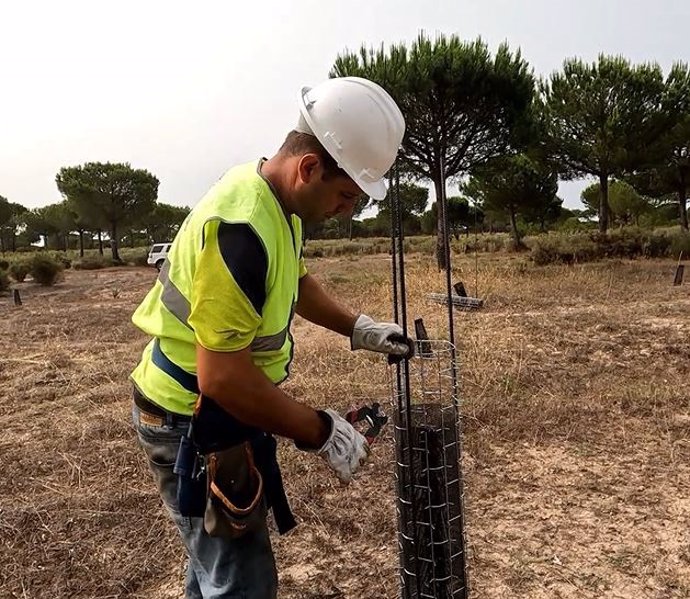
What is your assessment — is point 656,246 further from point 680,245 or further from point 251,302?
point 251,302

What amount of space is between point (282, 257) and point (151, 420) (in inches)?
22.1

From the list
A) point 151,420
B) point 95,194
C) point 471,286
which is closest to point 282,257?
point 151,420

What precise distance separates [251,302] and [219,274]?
0.27 ft

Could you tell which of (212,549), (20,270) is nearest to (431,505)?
(212,549)

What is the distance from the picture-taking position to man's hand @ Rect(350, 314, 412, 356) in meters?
1.90

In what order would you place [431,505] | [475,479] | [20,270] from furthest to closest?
[20,270]
[475,479]
[431,505]

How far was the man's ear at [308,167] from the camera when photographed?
4.04ft

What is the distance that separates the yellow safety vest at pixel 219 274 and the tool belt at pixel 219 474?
0.10 metres

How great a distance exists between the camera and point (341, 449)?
1373mm

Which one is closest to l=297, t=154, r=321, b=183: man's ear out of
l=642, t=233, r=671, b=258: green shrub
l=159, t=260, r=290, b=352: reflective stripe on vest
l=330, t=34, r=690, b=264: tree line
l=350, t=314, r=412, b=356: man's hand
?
l=159, t=260, r=290, b=352: reflective stripe on vest

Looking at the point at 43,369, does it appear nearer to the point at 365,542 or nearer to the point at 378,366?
the point at 378,366

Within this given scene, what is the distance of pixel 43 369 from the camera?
5953 millimetres

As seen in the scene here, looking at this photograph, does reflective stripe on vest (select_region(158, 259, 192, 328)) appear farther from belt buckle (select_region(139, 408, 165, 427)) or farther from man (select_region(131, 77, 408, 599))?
belt buckle (select_region(139, 408, 165, 427))

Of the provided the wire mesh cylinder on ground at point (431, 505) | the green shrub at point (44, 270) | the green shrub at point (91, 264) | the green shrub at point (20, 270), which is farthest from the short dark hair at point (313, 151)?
the green shrub at point (91, 264)
